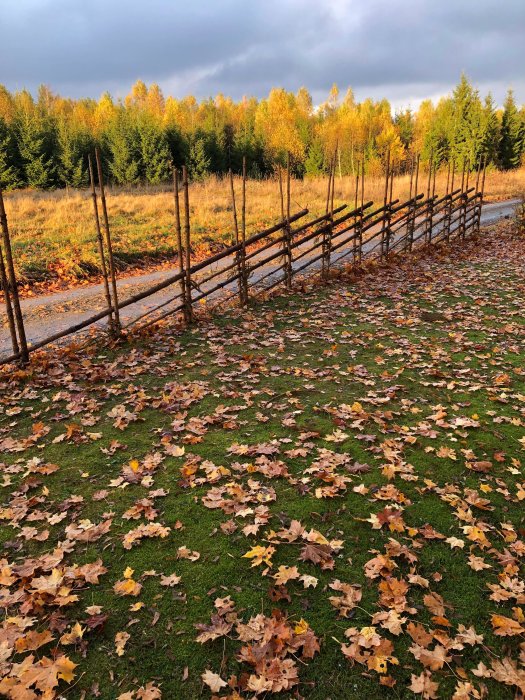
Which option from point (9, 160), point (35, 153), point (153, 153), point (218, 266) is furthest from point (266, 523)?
point (35, 153)

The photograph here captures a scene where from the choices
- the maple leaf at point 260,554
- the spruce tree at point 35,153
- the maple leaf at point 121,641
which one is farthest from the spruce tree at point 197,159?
the maple leaf at point 121,641

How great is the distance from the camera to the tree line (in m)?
29.8

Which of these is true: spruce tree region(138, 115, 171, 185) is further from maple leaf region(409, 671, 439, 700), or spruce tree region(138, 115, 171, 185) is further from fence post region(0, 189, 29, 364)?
maple leaf region(409, 671, 439, 700)

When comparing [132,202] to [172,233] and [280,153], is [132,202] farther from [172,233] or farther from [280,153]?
[280,153]

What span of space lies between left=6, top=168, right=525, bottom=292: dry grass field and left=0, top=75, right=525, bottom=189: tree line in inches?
171

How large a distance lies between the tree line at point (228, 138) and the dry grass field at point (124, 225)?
14.2 feet

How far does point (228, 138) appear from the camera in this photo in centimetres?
4419

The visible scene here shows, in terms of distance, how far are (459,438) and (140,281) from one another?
991 cm

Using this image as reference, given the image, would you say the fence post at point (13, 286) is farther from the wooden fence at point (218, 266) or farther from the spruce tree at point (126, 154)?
the spruce tree at point (126, 154)

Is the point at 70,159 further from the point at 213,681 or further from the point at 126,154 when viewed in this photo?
the point at 213,681

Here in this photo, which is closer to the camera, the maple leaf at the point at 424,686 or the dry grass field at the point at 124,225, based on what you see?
the maple leaf at the point at 424,686

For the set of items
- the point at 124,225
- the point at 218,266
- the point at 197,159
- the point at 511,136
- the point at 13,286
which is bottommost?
the point at 218,266

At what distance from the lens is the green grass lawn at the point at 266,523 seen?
2.55 meters

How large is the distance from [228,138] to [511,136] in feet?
91.1
